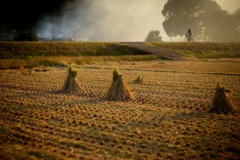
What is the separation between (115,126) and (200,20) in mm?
84579

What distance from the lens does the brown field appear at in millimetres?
7828

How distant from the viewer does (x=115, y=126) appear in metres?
10.1

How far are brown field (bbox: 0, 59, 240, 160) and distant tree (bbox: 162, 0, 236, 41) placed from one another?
74.8 meters

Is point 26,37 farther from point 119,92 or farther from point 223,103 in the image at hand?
point 223,103

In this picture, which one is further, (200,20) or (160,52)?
(200,20)

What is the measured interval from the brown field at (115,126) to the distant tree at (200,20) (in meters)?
74.8

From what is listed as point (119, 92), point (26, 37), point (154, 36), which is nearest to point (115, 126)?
point (119, 92)

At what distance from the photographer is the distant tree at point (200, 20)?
281 feet

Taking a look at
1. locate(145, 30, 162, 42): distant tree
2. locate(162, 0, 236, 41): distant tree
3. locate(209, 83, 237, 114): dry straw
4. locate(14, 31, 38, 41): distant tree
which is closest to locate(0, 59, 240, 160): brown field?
locate(209, 83, 237, 114): dry straw

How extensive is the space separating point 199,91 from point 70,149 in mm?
10689

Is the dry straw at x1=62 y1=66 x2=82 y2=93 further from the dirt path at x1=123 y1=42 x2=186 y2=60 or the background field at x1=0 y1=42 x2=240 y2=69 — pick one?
the dirt path at x1=123 y1=42 x2=186 y2=60

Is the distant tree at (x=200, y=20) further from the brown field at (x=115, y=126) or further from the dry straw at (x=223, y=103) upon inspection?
the dry straw at (x=223, y=103)

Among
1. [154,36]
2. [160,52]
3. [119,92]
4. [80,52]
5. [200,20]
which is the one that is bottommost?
[119,92]

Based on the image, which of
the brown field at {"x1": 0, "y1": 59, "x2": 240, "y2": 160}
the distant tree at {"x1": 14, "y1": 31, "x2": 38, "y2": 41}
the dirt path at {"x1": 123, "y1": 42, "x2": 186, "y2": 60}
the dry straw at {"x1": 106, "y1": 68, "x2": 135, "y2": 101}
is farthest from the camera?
the distant tree at {"x1": 14, "y1": 31, "x2": 38, "y2": 41}
